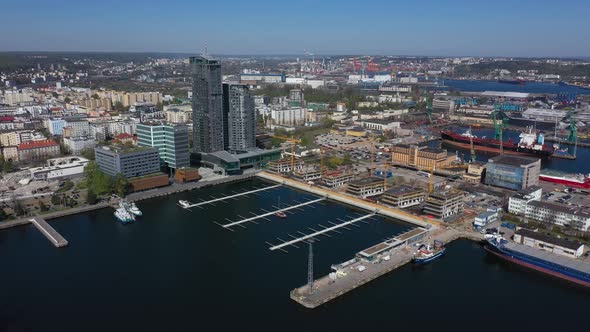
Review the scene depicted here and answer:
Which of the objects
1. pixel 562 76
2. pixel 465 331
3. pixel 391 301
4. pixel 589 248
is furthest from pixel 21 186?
pixel 562 76

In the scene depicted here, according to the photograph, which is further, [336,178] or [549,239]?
[336,178]

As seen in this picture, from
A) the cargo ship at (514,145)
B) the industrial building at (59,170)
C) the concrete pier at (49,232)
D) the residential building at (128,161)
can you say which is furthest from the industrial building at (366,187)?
the industrial building at (59,170)

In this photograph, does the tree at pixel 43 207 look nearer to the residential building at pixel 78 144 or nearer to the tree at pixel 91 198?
the tree at pixel 91 198

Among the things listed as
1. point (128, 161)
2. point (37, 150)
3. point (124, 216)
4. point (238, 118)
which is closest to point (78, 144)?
point (37, 150)

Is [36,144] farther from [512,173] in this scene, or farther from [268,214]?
[512,173]

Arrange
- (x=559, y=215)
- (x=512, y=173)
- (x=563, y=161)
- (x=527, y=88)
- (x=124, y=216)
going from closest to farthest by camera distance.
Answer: (x=559, y=215) → (x=124, y=216) → (x=512, y=173) → (x=563, y=161) → (x=527, y=88)

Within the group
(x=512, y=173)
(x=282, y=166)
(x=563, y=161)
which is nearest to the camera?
(x=512, y=173)

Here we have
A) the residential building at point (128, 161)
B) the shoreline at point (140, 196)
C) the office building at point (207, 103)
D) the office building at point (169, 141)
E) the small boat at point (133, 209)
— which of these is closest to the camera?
the shoreline at point (140, 196)
